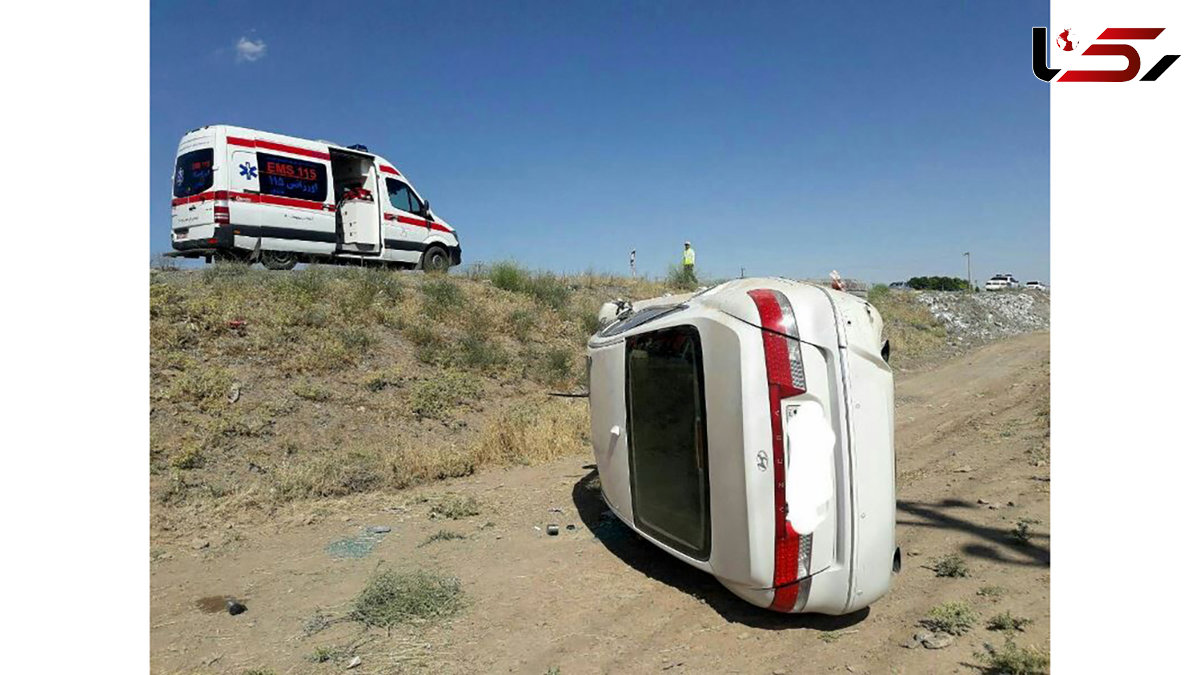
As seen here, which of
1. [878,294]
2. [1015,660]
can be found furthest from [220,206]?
[878,294]

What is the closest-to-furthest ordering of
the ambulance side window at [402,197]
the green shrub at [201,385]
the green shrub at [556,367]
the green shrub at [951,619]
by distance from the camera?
the green shrub at [951,619] → the green shrub at [201,385] → the green shrub at [556,367] → the ambulance side window at [402,197]

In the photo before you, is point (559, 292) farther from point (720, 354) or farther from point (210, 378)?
point (720, 354)

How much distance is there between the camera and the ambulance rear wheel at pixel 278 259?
41.9 ft

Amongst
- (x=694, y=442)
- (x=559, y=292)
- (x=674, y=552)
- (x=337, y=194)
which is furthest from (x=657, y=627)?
(x=337, y=194)

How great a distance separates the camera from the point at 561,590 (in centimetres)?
405

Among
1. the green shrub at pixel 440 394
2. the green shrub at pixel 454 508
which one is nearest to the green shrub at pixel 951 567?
the green shrub at pixel 454 508

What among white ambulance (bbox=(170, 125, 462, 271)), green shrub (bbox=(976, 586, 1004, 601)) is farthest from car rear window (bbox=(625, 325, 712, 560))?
white ambulance (bbox=(170, 125, 462, 271))

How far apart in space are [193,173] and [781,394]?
40.6 ft

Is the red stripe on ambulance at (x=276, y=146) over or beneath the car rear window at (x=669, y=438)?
over

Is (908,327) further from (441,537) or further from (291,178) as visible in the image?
(441,537)

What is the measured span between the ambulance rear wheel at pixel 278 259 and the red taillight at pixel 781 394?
38.2 ft

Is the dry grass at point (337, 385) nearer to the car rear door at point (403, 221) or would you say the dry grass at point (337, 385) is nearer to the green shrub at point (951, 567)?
the car rear door at point (403, 221)

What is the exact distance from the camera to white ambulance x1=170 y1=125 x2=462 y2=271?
12.0 m

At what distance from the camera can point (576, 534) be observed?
5059mm
